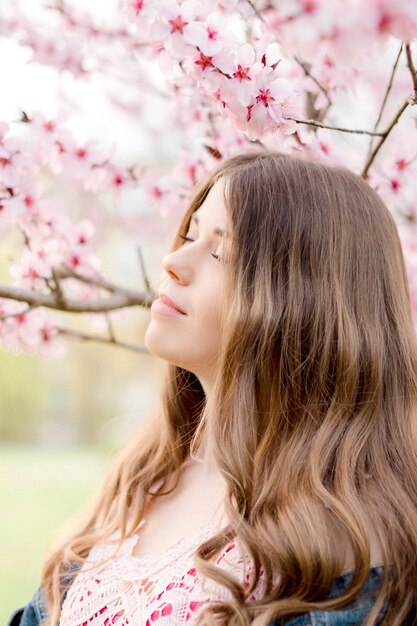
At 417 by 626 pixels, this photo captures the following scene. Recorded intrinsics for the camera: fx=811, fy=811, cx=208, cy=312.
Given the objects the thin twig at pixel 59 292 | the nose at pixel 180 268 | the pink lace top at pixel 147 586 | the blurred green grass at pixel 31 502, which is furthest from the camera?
the blurred green grass at pixel 31 502

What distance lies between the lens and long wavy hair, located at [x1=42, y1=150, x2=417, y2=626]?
3.80 ft

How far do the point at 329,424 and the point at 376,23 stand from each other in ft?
2.18

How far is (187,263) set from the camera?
1318 millimetres

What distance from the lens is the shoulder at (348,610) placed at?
110 centimetres

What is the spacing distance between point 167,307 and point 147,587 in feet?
1.49

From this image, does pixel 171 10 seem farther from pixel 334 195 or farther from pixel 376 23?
pixel 376 23

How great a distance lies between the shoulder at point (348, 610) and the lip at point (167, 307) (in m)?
0.47

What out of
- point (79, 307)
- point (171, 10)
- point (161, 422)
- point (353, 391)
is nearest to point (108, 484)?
point (161, 422)

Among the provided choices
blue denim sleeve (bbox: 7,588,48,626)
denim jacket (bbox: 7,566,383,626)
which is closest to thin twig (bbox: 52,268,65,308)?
blue denim sleeve (bbox: 7,588,48,626)

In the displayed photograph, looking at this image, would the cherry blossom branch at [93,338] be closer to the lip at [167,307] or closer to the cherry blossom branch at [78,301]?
the cherry blossom branch at [78,301]

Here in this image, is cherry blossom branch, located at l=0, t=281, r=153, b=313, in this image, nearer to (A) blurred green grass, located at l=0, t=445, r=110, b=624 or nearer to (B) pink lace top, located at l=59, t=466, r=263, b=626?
(B) pink lace top, located at l=59, t=466, r=263, b=626

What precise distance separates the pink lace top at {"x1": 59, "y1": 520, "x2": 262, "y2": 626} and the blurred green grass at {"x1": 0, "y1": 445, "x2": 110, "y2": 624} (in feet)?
10.9

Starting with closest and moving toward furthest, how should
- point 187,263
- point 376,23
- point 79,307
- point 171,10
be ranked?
point 376,23 → point 171,10 → point 187,263 → point 79,307

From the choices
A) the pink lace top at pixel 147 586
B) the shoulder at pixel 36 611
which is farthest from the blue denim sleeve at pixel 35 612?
the pink lace top at pixel 147 586
